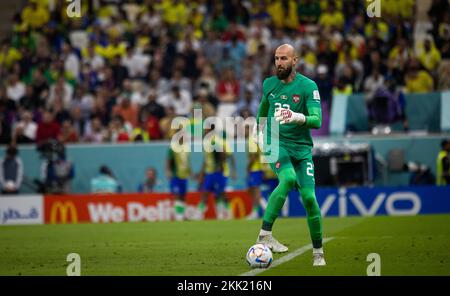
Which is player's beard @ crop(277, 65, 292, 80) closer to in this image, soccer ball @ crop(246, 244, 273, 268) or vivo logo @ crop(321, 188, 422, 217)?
soccer ball @ crop(246, 244, 273, 268)

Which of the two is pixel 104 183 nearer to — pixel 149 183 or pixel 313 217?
pixel 149 183

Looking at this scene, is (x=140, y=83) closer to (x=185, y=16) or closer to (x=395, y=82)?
(x=185, y=16)

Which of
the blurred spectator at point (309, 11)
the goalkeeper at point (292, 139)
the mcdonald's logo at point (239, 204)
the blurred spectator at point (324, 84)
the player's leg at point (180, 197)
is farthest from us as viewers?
the blurred spectator at point (309, 11)

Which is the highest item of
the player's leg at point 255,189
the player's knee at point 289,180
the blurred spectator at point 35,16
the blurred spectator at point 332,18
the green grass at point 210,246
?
the blurred spectator at point 35,16

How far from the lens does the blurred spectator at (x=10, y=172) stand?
25.0 metres

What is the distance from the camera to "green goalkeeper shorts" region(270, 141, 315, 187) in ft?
38.1

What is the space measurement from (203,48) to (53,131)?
4.63 meters

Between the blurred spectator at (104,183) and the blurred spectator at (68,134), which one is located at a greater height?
the blurred spectator at (68,134)

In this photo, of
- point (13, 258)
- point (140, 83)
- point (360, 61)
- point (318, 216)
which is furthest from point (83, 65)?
point (318, 216)

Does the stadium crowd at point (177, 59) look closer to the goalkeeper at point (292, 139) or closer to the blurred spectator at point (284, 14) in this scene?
the blurred spectator at point (284, 14)

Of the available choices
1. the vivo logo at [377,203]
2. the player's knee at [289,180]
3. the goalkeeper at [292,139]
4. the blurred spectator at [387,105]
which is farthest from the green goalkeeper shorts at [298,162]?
the blurred spectator at [387,105]

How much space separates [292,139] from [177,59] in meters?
15.0

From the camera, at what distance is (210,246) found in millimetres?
14797

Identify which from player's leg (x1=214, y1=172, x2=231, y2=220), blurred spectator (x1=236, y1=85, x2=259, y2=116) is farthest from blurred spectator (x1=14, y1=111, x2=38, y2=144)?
player's leg (x1=214, y1=172, x2=231, y2=220)
